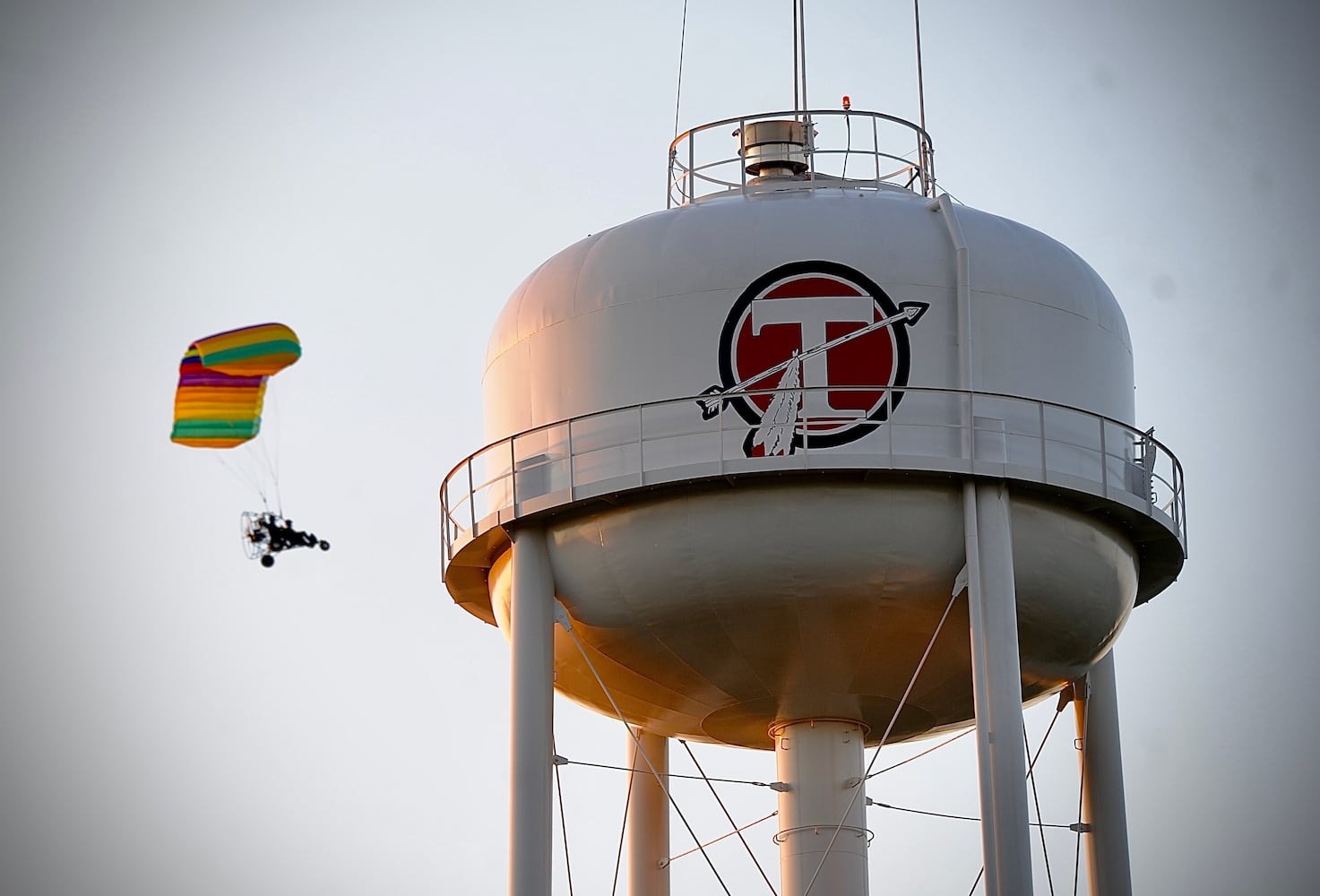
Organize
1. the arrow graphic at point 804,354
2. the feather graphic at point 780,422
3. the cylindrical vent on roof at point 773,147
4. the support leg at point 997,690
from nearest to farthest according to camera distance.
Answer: the support leg at point 997,690, the feather graphic at point 780,422, the arrow graphic at point 804,354, the cylindrical vent on roof at point 773,147

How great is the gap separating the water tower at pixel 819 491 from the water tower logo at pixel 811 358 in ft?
0.08

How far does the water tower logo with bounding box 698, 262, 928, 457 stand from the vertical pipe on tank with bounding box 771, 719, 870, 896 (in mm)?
4194

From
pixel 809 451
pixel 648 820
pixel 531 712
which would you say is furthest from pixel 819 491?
pixel 648 820

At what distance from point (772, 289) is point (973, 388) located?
217cm

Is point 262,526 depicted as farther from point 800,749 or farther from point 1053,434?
point 1053,434

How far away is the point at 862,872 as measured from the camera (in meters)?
26.2

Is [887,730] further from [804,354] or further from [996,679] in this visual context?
[804,354]

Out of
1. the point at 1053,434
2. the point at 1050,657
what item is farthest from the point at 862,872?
the point at 1053,434

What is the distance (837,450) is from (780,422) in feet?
1.99

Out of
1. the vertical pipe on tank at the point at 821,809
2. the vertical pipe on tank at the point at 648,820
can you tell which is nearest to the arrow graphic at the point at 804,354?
the vertical pipe on tank at the point at 821,809

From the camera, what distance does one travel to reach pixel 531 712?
2423 centimetres

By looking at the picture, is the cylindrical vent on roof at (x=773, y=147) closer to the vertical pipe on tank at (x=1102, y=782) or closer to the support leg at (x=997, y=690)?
the support leg at (x=997, y=690)

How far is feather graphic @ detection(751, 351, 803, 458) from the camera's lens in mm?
23641

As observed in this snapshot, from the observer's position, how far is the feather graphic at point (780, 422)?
23641 mm
